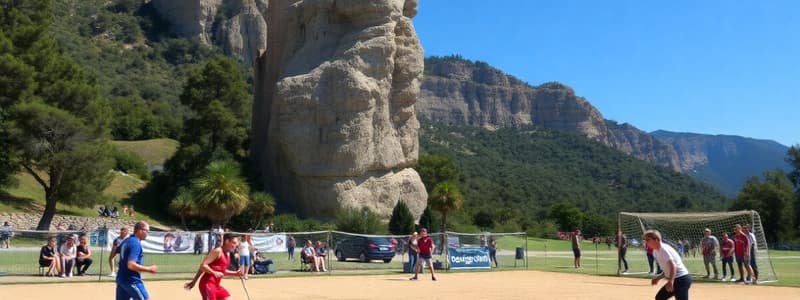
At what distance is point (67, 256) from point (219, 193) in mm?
19032

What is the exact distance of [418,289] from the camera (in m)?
17.9

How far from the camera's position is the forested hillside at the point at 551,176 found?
11206 centimetres

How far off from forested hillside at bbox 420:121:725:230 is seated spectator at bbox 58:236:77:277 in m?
60.1

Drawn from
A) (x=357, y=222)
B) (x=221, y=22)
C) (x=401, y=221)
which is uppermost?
(x=221, y=22)

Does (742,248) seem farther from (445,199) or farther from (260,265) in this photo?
(445,199)

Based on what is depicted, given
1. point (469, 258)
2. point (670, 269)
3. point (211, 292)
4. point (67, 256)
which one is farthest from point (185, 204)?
point (670, 269)

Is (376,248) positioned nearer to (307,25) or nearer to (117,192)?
Result: (307,25)

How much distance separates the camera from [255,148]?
55.3m

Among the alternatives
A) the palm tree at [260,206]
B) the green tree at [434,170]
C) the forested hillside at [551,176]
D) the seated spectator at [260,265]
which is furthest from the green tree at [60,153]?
the forested hillside at [551,176]

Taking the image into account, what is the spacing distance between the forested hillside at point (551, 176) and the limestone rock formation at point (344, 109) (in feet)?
97.9

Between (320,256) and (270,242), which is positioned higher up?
(270,242)

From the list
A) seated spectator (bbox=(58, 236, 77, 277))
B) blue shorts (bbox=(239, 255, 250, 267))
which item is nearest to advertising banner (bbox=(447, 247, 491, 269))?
blue shorts (bbox=(239, 255, 250, 267))

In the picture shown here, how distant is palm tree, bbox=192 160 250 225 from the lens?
4006 cm

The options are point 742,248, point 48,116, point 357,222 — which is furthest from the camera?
point 357,222
